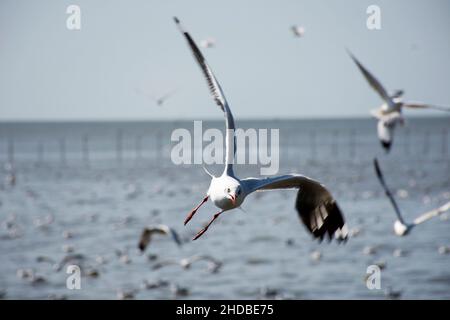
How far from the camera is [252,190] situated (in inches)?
334

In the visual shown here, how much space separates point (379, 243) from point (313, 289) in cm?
535

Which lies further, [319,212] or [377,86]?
[377,86]

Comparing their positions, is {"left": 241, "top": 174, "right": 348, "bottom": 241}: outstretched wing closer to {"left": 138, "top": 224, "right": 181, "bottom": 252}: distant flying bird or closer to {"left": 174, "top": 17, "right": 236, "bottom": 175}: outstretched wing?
{"left": 174, "top": 17, "right": 236, "bottom": 175}: outstretched wing

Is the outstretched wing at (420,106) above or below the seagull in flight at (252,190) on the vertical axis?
above

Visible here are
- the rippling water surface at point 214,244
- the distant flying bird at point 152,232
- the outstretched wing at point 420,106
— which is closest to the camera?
the outstretched wing at point 420,106

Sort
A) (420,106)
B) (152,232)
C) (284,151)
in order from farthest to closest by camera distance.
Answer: (284,151) < (152,232) < (420,106)

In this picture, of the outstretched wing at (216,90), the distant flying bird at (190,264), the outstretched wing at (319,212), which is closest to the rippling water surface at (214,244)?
the distant flying bird at (190,264)

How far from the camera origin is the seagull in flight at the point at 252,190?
322 inches

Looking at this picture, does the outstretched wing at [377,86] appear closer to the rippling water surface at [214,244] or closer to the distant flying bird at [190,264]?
the rippling water surface at [214,244]

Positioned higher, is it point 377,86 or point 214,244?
point 377,86

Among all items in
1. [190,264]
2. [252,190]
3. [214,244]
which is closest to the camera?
[252,190]

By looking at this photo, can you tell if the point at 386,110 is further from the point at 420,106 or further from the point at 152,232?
the point at 152,232

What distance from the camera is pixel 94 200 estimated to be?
116 ft

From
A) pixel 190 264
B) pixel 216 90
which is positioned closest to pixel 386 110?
pixel 216 90
